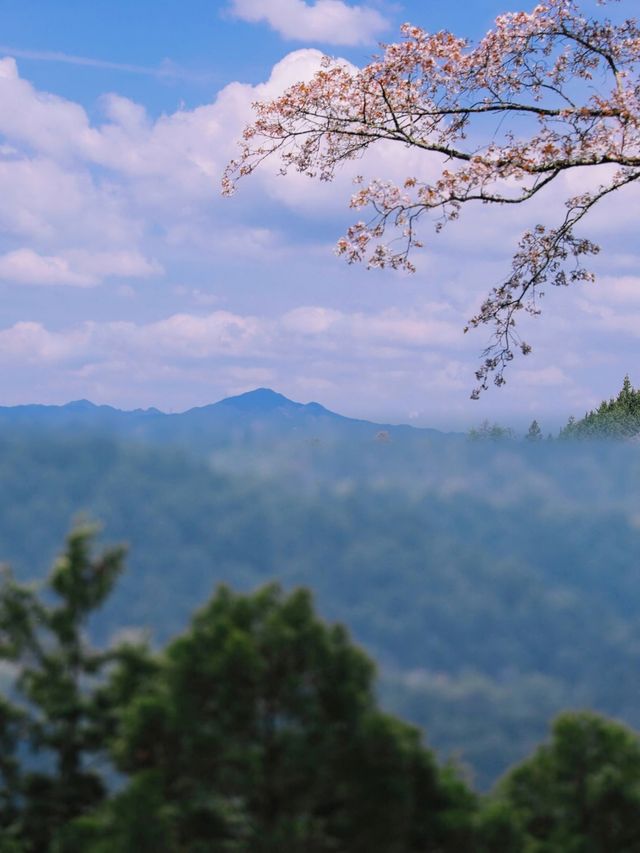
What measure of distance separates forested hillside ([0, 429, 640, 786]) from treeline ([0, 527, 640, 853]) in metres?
0.17

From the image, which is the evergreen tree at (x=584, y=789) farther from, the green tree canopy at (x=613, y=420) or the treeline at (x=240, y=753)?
the green tree canopy at (x=613, y=420)

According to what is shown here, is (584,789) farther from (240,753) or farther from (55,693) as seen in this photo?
(55,693)

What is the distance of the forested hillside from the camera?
253 cm

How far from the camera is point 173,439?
3006 millimetres

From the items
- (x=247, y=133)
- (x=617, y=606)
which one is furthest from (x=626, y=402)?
(x=617, y=606)

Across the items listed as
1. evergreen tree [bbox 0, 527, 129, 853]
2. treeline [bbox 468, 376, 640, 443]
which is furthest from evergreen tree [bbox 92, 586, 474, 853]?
treeline [bbox 468, 376, 640, 443]

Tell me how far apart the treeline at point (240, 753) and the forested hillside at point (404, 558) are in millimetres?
167

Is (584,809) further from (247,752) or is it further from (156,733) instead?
(156,733)

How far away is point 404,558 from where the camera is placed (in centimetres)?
266

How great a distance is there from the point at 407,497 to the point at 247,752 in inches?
41.0

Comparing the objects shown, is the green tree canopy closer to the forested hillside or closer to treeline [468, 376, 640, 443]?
treeline [468, 376, 640, 443]

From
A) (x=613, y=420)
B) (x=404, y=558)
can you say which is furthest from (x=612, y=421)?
(x=404, y=558)

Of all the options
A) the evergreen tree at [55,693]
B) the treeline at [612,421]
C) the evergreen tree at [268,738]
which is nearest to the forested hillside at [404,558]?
the evergreen tree at [55,693]

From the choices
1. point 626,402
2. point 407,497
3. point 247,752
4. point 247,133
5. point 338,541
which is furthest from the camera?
point 626,402
